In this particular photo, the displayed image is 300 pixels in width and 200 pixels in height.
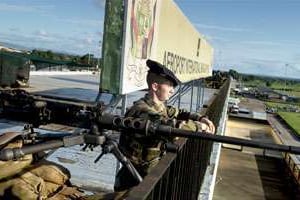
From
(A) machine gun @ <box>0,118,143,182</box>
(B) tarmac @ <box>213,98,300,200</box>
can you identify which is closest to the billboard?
(A) machine gun @ <box>0,118,143,182</box>

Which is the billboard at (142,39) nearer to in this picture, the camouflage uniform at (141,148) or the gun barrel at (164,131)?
the camouflage uniform at (141,148)

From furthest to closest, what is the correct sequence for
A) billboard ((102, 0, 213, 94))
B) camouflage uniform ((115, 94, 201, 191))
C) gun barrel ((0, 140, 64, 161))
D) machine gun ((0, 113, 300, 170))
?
1. billboard ((102, 0, 213, 94))
2. camouflage uniform ((115, 94, 201, 191))
3. machine gun ((0, 113, 300, 170))
4. gun barrel ((0, 140, 64, 161))

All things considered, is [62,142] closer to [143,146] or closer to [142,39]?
[143,146]

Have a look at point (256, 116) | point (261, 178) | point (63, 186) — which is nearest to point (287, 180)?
point (261, 178)

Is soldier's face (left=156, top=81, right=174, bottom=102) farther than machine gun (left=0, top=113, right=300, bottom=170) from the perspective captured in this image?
Yes

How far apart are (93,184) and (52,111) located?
3519 millimetres

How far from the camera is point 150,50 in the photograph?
6656 mm

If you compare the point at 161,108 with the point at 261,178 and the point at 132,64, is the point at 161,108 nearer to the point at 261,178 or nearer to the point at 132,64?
the point at 132,64

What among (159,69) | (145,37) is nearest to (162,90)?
(159,69)

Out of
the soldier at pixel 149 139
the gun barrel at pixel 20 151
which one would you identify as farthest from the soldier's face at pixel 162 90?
the gun barrel at pixel 20 151

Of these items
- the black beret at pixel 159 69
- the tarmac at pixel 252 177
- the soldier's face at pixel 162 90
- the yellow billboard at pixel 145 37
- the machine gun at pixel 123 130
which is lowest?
Answer: the tarmac at pixel 252 177

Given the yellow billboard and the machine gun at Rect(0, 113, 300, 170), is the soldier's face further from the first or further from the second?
the yellow billboard

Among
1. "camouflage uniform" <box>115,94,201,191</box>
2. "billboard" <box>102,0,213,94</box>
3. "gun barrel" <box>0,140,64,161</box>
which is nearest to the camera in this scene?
"gun barrel" <box>0,140,64,161</box>

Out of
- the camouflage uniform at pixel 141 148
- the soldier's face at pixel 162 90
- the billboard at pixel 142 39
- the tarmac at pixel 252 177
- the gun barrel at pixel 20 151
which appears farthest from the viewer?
the tarmac at pixel 252 177
